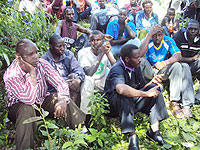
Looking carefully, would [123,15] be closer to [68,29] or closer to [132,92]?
[68,29]

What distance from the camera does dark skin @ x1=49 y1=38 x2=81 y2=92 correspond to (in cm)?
311

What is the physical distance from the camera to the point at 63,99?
2615mm

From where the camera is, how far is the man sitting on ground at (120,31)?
4766 mm

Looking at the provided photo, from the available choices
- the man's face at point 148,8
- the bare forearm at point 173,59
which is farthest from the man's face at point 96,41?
the man's face at point 148,8

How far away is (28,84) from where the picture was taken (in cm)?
248

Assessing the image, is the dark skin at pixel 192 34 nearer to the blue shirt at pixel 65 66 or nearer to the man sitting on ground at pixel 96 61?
the man sitting on ground at pixel 96 61

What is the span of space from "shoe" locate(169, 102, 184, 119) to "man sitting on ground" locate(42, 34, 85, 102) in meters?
1.70

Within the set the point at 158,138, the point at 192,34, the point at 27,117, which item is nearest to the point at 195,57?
the point at 192,34

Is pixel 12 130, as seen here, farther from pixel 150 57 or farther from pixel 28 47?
pixel 150 57

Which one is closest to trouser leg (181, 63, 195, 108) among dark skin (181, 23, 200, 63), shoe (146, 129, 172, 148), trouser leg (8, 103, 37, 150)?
dark skin (181, 23, 200, 63)

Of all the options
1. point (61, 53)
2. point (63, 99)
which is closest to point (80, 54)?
point (61, 53)

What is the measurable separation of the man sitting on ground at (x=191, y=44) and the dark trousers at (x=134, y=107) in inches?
A: 67.8

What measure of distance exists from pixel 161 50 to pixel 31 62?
2.55m

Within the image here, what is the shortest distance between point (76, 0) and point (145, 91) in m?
4.90
